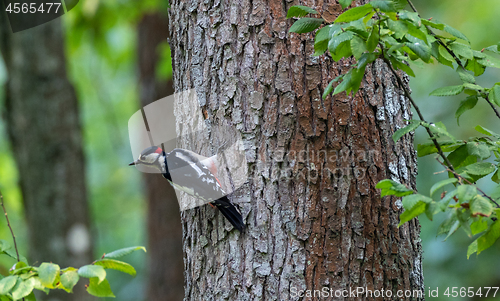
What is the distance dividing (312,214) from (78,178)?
3.35m

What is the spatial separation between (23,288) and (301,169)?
4.19ft

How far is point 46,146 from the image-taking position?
4242 mm

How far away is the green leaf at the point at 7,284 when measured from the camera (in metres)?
1.45

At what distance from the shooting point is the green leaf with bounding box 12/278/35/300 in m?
1.47

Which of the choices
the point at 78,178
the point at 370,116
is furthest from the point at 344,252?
the point at 78,178

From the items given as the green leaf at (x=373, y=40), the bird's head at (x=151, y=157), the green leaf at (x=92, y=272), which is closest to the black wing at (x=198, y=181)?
the bird's head at (x=151, y=157)

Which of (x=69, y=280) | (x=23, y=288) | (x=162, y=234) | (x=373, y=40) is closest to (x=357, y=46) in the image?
(x=373, y=40)

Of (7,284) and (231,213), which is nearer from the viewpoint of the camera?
(7,284)

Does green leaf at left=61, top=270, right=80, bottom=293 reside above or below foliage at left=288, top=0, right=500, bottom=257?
below

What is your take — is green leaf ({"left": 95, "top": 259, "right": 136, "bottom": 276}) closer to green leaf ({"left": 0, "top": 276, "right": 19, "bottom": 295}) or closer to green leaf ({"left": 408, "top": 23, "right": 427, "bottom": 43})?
green leaf ({"left": 0, "top": 276, "right": 19, "bottom": 295})

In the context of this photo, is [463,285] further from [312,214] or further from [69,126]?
[69,126]

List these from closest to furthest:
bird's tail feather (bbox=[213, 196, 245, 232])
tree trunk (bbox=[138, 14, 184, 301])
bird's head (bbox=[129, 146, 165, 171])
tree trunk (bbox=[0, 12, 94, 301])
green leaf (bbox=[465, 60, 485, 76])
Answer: green leaf (bbox=[465, 60, 485, 76])
bird's tail feather (bbox=[213, 196, 245, 232])
bird's head (bbox=[129, 146, 165, 171])
tree trunk (bbox=[0, 12, 94, 301])
tree trunk (bbox=[138, 14, 184, 301])

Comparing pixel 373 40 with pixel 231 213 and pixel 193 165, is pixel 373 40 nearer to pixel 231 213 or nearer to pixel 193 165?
pixel 231 213

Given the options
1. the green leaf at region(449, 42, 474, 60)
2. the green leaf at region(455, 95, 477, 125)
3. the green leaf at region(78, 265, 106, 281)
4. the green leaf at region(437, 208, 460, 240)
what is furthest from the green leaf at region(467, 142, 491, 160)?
the green leaf at region(78, 265, 106, 281)
